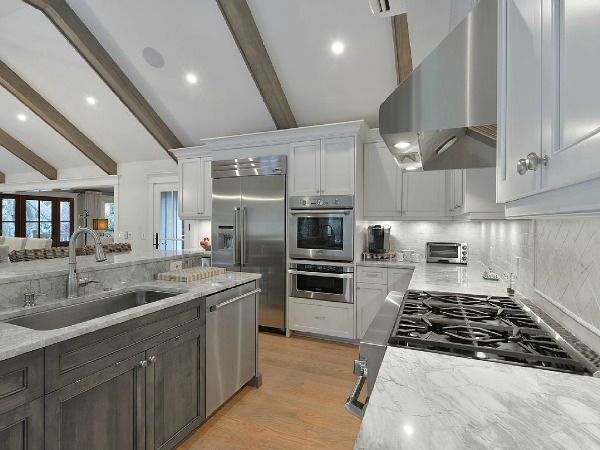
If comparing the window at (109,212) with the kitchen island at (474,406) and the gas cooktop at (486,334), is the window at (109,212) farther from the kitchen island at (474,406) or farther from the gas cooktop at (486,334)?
the kitchen island at (474,406)

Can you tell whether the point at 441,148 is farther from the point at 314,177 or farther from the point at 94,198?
the point at 94,198

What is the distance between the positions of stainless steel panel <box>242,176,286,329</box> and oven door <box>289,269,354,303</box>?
0.17 metres

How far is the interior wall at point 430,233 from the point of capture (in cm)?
400

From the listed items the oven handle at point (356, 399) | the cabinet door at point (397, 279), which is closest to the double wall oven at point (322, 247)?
the cabinet door at point (397, 279)

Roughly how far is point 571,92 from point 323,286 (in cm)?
362

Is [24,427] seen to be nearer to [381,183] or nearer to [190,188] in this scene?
[381,183]

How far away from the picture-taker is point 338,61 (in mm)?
3686

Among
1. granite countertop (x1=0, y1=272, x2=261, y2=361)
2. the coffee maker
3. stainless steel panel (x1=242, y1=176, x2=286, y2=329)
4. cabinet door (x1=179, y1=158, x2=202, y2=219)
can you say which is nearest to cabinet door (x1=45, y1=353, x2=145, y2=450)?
granite countertop (x1=0, y1=272, x2=261, y2=361)

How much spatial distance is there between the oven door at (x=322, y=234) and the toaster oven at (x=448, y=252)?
3.04 feet

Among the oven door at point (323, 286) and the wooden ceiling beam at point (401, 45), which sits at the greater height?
the wooden ceiling beam at point (401, 45)

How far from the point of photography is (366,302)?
384 cm

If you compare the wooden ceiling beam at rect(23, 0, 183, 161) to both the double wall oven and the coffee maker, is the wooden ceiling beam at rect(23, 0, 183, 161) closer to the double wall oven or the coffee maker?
the double wall oven

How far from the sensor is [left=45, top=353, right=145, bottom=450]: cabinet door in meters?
1.34

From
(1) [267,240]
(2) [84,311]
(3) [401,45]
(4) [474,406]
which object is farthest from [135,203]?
(4) [474,406]
